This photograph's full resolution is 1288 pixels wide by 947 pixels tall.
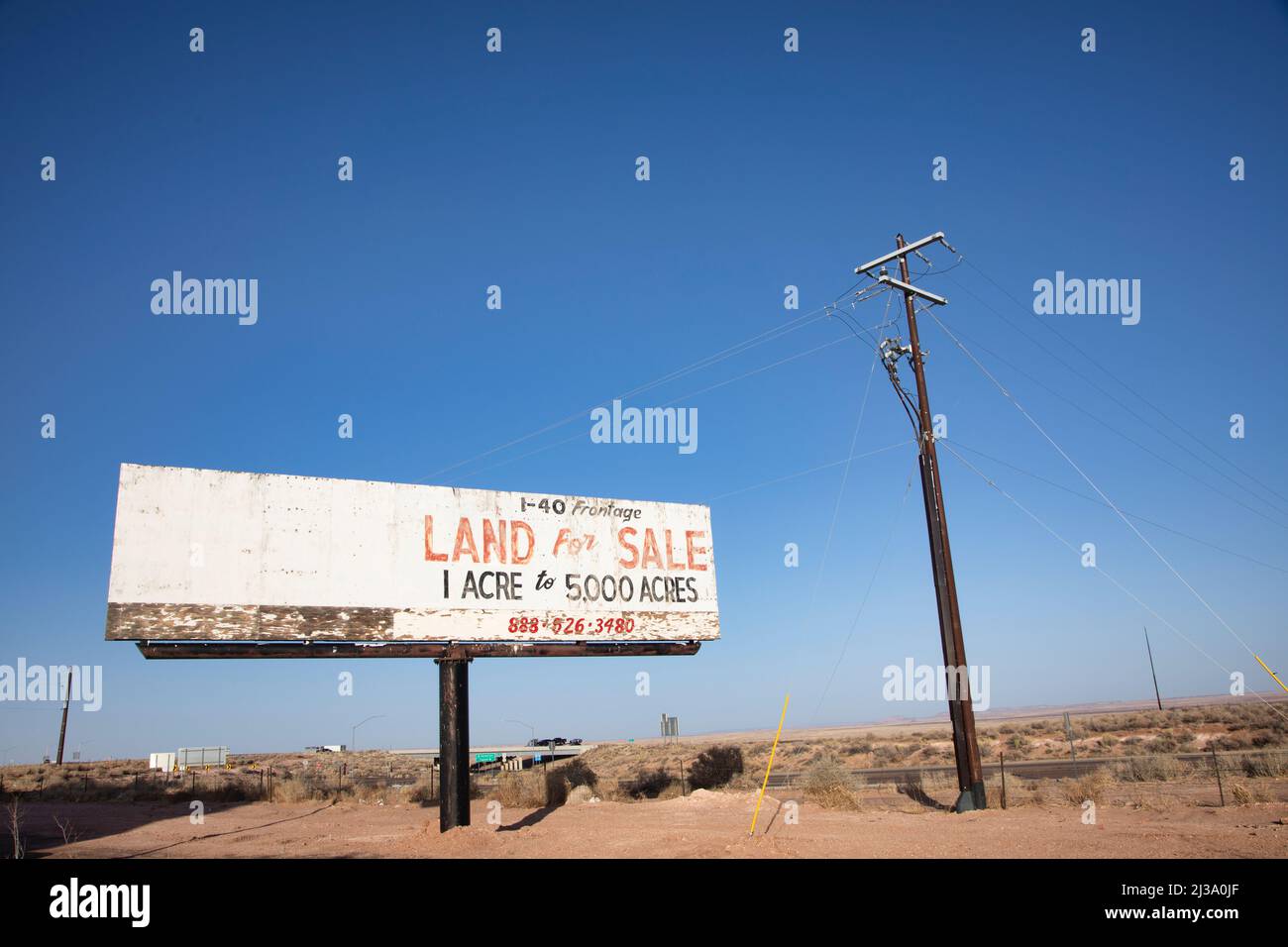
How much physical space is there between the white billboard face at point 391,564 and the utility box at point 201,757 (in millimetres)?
45148

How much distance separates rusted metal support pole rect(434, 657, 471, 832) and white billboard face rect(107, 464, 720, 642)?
2.36 ft

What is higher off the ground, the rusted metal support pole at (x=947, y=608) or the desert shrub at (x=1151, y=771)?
the rusted metal support pole at (x=947, y=608)

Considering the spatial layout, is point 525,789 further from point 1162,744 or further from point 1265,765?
point 1162,744

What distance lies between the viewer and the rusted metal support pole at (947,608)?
17.5 m

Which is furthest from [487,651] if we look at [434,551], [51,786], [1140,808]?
[51,786]

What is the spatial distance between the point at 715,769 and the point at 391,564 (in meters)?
16.5

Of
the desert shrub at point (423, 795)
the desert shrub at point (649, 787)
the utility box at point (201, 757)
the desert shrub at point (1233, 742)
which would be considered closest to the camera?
the desert shrub at point (649, 787)

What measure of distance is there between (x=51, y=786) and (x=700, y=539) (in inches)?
1342

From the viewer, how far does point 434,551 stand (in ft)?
56.0

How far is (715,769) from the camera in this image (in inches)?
1112

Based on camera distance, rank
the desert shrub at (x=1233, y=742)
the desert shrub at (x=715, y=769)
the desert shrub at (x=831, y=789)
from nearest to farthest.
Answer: the desert shrub at (x=831, y=789), the desert shrub at (x=715, y=769), the desert shrub at (x=1233, y=742)

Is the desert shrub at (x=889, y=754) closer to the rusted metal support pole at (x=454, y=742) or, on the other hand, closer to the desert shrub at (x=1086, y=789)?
the desert shrub at (x=1086, y=789)

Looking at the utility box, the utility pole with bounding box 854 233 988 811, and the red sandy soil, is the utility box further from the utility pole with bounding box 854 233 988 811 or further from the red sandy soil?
the utility pole with bounding box 854 233 988 811

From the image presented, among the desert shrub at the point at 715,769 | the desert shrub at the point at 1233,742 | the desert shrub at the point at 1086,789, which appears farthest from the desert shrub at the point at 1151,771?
the desert shrub at the point at 715,769
